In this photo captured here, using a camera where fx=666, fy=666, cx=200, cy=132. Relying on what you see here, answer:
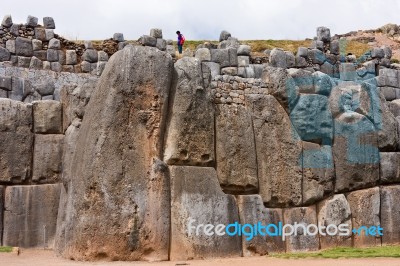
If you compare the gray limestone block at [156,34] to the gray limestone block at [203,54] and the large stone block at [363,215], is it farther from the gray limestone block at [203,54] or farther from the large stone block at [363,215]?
the large stone block at [363,215]

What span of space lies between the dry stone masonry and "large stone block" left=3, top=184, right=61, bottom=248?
0.06ft

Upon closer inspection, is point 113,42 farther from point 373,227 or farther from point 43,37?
point 373,227

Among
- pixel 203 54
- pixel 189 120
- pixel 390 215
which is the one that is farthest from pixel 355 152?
pixel 203 54

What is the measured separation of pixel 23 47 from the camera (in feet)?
75.5

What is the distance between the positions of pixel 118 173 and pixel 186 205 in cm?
127

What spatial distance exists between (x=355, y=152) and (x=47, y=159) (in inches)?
238

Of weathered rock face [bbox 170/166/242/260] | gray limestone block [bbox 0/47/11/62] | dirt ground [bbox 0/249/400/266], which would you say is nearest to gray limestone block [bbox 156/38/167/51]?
gray limestone block [bbox 0/47/11/62]

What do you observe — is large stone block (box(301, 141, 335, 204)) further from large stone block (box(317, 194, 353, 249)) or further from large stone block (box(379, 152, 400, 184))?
large stone block (box(379, 152, 400, 184))

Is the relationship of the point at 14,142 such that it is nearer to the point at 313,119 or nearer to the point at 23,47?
the point at 313,119

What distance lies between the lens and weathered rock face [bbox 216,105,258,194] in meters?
11.9

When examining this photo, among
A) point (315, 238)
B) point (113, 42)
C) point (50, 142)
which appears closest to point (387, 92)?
point (113, 42)

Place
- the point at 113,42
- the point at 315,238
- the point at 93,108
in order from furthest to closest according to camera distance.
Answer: the point at 113,42 → the point at 315,238 → the point at 93,108

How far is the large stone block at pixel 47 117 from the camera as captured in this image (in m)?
12.8

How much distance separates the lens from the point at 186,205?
11.1 meters
